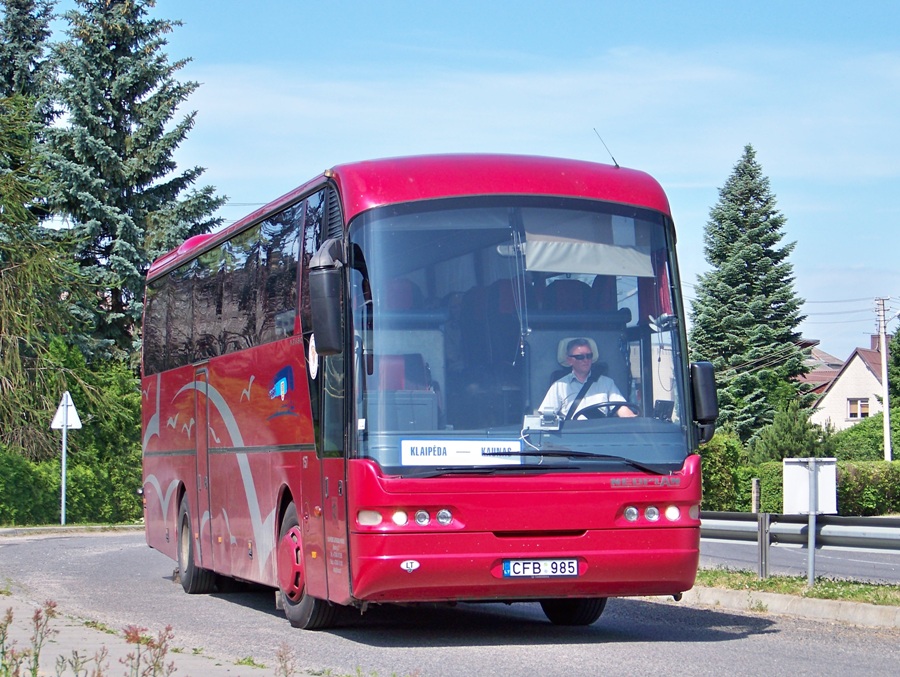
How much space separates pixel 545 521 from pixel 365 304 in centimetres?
202

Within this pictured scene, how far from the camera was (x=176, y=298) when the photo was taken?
→ 17812 mm

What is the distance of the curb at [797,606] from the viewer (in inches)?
483

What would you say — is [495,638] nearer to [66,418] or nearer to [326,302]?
[326,302]

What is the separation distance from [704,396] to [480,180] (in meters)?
2.35

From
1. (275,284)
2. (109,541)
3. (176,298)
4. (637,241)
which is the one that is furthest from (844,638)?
(109,541)

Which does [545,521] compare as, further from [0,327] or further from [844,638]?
[0,327]

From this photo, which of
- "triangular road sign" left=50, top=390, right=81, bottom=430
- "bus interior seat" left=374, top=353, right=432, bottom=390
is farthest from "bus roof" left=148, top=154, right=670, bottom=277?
"triangular road sign" left=50, top=390, right=81, bottom=430

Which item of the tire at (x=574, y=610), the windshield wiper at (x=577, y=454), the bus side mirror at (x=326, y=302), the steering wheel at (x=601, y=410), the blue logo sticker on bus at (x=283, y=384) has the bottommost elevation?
the tire at (x=574, y=610)

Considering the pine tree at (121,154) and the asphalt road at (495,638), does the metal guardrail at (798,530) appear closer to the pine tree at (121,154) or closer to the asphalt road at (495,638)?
the asphalt road at (495,638)

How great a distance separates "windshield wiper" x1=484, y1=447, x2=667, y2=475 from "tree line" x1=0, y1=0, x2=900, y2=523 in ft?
86.6

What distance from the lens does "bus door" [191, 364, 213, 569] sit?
52.0 ft

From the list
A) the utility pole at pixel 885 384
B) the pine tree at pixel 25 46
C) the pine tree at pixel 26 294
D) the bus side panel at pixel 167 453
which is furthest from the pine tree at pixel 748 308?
the bus side panel at pixel 167 453

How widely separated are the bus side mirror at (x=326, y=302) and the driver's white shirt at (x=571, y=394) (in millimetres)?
1575

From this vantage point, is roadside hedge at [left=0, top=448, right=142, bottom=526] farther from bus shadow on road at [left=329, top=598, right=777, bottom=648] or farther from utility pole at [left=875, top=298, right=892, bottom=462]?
utility pole at [left=875, top=298, right=892, bottom=462]
